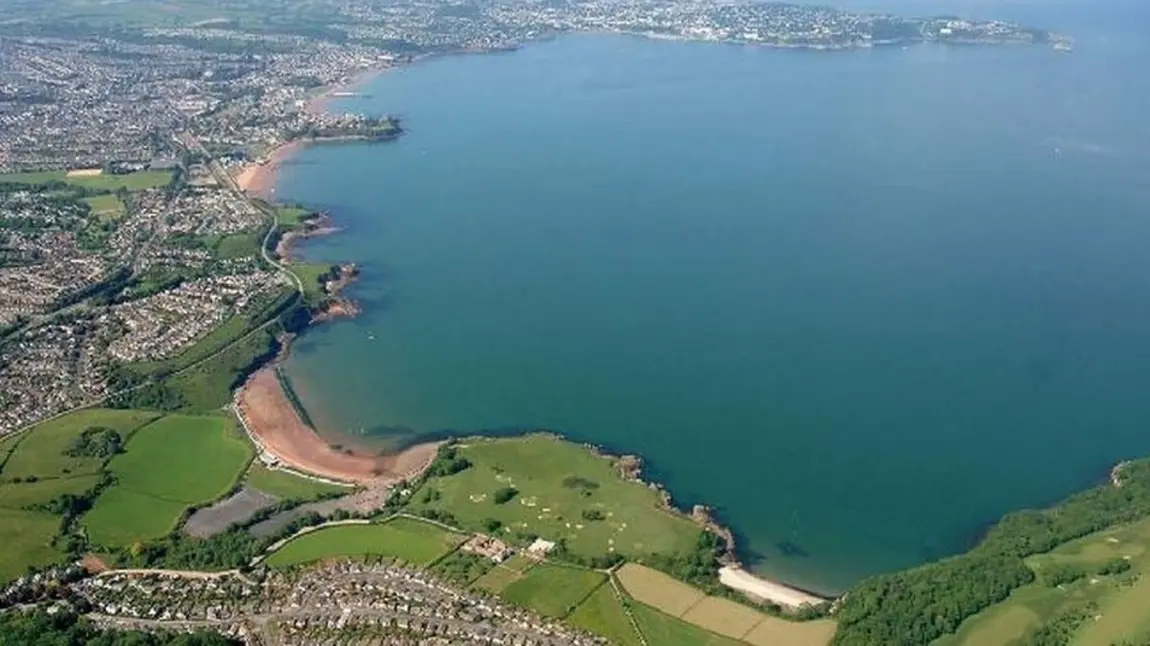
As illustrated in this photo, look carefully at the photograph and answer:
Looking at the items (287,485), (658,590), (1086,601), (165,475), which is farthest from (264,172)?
(1086,601)

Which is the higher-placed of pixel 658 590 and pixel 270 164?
pixel 270 164

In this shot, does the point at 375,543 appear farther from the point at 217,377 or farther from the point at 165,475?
the point at 217,377

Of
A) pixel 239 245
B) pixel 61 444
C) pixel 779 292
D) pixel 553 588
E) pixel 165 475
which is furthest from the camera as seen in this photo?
pixel 239 245

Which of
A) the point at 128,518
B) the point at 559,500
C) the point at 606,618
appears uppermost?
the point at 606,618

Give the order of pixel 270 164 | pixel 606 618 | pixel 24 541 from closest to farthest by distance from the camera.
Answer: pixel 606 618
pixel 24 541
pixel 270 164

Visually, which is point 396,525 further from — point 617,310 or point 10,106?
point 10,106

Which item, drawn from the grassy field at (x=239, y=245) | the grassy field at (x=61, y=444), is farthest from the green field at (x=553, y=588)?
the grassy field at (x=239, y=245)

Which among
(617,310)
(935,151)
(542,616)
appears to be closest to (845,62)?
(935,151)

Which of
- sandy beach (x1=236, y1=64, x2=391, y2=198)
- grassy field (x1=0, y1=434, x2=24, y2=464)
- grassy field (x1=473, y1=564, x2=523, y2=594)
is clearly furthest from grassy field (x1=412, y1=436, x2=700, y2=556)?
sandy beach (x1=236, y1=64, x2=391, y2=198)
